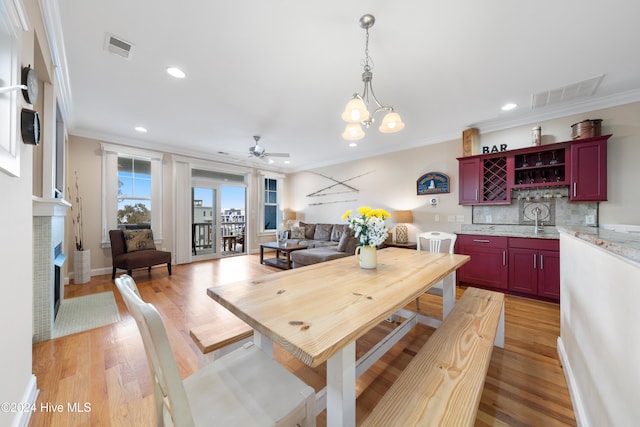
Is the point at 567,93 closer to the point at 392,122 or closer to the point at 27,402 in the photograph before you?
the point at 392,122

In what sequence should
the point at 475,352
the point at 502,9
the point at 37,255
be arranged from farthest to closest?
the point at 37,255 → the point at 502,9 → the point at 475,352

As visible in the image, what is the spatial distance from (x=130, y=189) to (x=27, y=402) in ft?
13.9

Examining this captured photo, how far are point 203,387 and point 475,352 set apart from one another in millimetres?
1334

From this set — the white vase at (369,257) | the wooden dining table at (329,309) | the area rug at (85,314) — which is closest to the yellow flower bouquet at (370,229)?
the white vase at (369,257)

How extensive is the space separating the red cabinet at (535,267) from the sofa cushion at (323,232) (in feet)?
11.8

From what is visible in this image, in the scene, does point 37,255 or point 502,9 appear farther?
point 37,255

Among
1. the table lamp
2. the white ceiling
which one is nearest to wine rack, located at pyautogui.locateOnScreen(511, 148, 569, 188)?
the white ceiling

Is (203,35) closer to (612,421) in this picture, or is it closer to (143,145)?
(612,421)

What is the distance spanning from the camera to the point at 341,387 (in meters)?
0.91

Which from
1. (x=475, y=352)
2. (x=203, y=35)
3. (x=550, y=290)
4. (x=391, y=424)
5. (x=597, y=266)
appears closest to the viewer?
(x=391, y=424)

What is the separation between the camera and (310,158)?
6098 mm

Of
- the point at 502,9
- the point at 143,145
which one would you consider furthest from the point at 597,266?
the point at 143,145

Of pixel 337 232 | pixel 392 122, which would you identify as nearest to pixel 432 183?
pixel 337 232

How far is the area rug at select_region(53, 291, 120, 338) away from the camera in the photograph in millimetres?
2342
